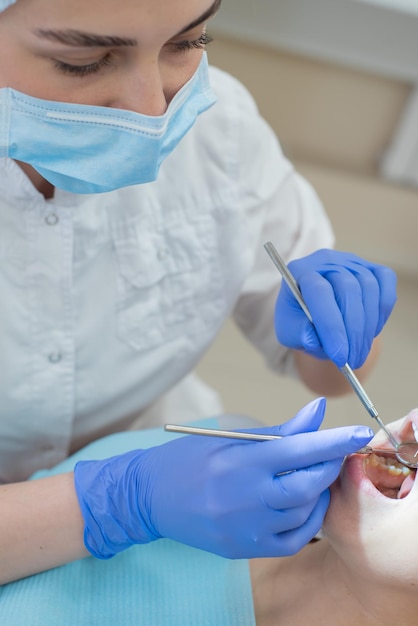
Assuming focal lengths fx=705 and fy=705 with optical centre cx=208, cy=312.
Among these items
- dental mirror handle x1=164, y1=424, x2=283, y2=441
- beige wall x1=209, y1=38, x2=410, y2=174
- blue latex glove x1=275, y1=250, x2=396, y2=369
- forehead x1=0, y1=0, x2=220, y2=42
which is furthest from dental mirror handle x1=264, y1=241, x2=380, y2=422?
beige wall x1=209, y1=38, x2=410, y2=174

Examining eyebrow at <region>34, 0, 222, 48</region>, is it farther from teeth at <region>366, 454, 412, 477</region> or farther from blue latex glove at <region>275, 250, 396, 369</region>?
teeth at <region>366, 454, 412, 477</region>

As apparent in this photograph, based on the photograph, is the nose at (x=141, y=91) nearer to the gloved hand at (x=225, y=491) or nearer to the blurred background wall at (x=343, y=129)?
the gloved hand at (x=225, y=491)

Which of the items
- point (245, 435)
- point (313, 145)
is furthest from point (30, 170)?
point (313, 145)

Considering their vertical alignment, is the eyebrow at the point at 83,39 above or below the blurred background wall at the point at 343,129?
above

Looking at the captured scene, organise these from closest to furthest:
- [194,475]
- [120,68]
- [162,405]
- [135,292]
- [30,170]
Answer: [120,68], [194,475], [30,170], [135,292], [162,405]

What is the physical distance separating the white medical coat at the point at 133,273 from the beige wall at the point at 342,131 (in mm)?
798

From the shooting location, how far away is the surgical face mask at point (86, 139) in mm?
920

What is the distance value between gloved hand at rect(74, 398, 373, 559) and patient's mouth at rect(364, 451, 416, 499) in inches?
4.3

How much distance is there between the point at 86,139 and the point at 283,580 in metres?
0.78

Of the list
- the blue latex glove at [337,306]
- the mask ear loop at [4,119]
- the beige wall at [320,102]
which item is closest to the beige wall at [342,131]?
the beige wall at [320,102]

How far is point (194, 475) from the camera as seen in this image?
1006 millimetres

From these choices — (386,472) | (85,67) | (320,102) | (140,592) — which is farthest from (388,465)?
(320,102)

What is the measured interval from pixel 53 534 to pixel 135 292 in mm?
443

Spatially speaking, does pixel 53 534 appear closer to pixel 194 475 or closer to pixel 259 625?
pixel 194 475
